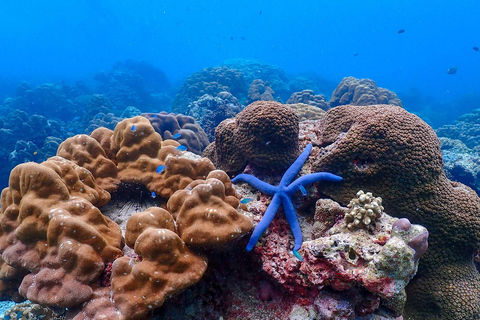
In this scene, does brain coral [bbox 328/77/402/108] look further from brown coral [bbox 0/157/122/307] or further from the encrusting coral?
brown coral [bbox 0/157/122/307]

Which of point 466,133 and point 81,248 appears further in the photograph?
point 466,133

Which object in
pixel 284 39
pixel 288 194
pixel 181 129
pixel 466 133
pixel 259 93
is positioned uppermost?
pixel 284 39

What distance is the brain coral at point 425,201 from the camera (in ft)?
11.5

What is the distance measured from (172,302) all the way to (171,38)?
5244 inches

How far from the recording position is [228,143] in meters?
4.65

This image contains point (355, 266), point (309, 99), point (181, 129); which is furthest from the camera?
point (309, 99)

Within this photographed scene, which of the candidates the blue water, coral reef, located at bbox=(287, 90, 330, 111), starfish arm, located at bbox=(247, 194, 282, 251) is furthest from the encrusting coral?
the blue water

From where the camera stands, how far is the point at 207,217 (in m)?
2.68

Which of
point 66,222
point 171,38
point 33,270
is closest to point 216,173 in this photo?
point 66,222

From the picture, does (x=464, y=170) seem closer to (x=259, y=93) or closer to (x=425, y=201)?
(x=425, y=201)

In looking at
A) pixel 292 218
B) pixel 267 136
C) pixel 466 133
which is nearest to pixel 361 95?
pixel 466 133

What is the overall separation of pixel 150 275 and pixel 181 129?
7598mm

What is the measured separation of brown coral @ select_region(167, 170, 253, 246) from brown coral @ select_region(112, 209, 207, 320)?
246 mm

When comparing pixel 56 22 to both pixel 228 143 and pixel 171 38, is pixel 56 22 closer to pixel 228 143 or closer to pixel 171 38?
pixel 171 38
